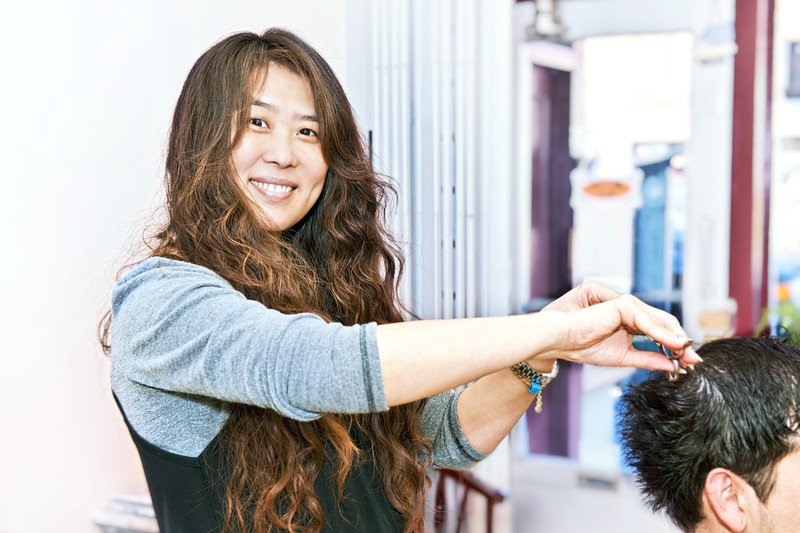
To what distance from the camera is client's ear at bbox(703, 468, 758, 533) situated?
130 centimetres

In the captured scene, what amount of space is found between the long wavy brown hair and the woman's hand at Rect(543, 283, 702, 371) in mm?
444

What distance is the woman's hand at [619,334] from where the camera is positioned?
3.13ft

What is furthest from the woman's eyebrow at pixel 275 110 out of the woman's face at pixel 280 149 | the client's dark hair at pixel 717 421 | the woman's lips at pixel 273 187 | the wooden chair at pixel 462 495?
the wooden chair at pixel 462 495

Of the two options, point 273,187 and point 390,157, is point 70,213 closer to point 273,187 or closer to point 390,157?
point 273,187

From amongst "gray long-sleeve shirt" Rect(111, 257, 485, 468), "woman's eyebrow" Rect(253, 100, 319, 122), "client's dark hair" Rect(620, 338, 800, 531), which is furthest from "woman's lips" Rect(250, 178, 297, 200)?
"client's dark hair" Rect(620, 338, 800, 531)

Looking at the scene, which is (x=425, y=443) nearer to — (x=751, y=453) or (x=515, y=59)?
(x=751, y=453)

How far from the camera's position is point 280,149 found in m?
1.29

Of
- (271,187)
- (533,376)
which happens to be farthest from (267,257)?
(533,376)

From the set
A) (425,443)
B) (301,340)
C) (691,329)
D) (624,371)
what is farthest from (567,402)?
(301,340)

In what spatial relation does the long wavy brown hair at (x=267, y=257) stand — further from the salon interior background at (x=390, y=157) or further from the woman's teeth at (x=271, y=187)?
the salon interior background at (x=390, y=157)

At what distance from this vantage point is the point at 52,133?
1625mm

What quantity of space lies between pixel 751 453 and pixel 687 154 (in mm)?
2181

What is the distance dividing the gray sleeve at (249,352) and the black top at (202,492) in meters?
0.20

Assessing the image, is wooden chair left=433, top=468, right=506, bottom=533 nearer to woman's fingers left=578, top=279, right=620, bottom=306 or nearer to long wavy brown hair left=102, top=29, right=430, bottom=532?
long wavy brown hair left=102, top=29, right=430, bottom=532
